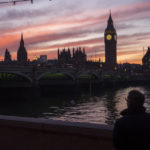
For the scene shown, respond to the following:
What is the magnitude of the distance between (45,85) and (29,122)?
212 feet

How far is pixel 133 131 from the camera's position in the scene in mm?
3104

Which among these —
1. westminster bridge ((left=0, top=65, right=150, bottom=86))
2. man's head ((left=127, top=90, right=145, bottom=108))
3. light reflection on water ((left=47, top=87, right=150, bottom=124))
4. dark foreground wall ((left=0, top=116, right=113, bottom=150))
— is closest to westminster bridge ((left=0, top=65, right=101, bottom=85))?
westminster bridge ((left=0, top=65, right=150, bottom=86))

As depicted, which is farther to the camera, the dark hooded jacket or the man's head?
the man's head

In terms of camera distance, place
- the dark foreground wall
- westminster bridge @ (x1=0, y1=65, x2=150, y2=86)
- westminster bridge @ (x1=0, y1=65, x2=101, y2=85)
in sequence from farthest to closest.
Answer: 1. westminster bridge @ (x1=0, y1=65, x2=150, y2=86)
2. westminster bridge @ (x1=0, y1=65, x2=101, y2=85)
3. the dark foreground wall

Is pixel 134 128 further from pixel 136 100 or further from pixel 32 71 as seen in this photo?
pixel 32 71

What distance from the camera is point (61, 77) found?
7988 centimetres

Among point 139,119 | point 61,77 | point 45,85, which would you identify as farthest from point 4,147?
point 61,77

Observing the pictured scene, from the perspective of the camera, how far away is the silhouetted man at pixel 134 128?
3086 mm

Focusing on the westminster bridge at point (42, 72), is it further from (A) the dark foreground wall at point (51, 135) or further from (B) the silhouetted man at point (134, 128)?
(B) the silhouetted man at point (134, 128)

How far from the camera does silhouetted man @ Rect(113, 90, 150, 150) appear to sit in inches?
121

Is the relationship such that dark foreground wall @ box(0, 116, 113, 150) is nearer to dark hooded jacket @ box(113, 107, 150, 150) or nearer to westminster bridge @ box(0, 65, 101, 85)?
dark hooded jacket @ box(113, 107, 150, 150)

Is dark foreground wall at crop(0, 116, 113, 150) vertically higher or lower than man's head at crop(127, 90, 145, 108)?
lower

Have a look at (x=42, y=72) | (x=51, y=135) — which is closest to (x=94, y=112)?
(x=42, y=72)

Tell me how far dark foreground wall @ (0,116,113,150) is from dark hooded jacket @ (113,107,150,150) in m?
1.39
